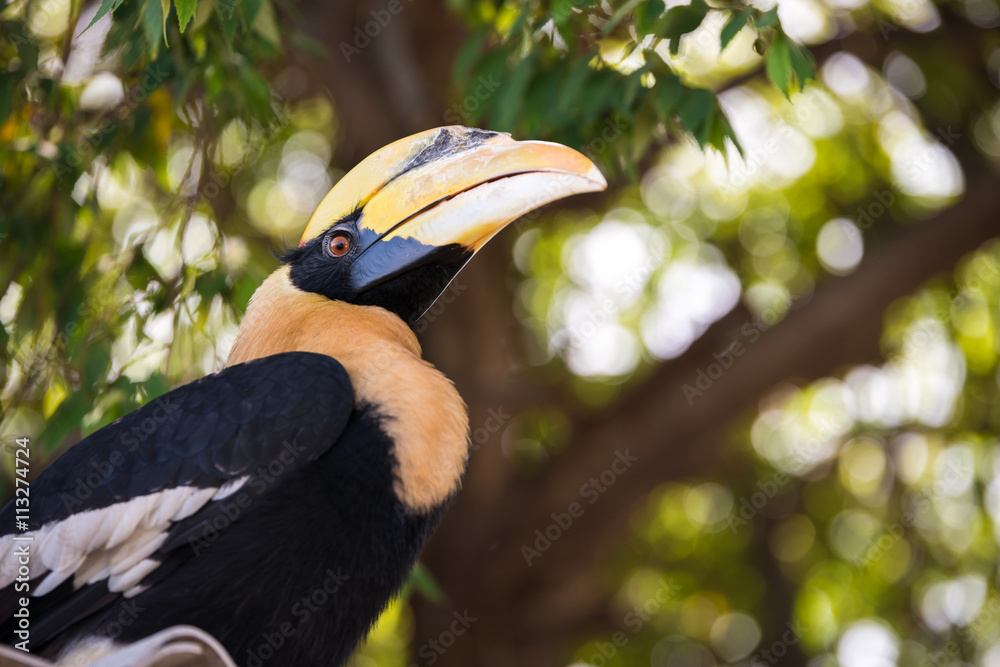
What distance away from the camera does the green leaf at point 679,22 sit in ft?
8.15

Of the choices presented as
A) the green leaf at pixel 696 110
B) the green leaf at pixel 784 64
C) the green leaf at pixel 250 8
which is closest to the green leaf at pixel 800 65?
the green leaf at pixel 784 64

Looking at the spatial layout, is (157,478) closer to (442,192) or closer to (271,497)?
(271,497)

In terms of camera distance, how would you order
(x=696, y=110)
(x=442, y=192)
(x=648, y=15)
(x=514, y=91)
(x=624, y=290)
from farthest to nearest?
1. (x=624, y=290)
2. (x=514, y=91)
3. (x=696, y=110)
4. (x=648, y=15)
5. (x=442, y=192)

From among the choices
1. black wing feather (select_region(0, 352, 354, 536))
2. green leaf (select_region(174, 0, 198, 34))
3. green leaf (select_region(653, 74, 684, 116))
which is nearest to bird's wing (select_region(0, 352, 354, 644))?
black wing feather (select_region(0, 352, 354, 536))

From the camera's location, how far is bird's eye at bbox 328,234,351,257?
2.43 m

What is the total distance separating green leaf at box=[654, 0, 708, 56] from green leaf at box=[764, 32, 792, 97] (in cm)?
19

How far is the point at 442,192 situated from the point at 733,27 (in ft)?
2.58

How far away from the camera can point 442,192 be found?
228 cm

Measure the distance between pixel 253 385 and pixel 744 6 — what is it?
1.52 metres

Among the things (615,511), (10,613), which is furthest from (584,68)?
(615,511)

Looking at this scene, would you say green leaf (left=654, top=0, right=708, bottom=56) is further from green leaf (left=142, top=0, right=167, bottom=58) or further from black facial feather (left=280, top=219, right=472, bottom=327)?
green leaf (left=142, top=0, right=167, bottom=58)

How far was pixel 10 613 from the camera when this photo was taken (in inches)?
76.9

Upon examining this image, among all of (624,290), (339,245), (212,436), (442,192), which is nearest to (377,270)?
(339,245)

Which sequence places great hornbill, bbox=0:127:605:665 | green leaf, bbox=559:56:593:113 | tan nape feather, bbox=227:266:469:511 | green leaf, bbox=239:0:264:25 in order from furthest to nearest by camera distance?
green leaf, bbox=559:56:593:113 → green leaf, bbox=239:0:264:25 → tan nape feather, bbox=227:266:469:511 → great hornbill, bbox=0:127:605:665
